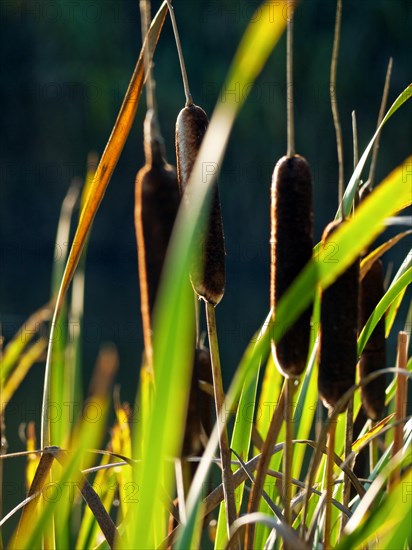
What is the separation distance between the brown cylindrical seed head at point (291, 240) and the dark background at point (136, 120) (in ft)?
17.7

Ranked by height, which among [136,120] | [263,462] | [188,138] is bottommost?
[263,462]

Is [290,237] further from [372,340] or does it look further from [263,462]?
[372,340]

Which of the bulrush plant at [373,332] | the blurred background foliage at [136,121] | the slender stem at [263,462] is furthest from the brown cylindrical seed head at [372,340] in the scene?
the blurred background foliage at [136,121]

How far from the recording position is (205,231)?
1.16 ft

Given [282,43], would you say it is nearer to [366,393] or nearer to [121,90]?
[121,90]

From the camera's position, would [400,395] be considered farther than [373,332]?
No

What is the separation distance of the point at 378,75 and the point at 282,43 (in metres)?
1.03

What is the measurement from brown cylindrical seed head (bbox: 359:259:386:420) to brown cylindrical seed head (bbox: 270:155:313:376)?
0.74 ft

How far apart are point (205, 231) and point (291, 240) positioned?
0.04m

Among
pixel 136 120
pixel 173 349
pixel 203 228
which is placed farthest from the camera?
pixel 136 120

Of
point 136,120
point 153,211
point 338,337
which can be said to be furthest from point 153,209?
point 136,120

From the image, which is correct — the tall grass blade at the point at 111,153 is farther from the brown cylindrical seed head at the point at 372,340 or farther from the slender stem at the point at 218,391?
the brown cylindrical seed head at the point at 372,340

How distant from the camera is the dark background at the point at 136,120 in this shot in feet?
24.8

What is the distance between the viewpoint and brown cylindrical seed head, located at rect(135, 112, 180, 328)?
1.02ft
